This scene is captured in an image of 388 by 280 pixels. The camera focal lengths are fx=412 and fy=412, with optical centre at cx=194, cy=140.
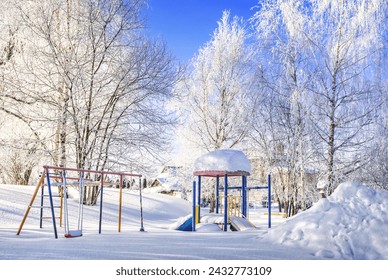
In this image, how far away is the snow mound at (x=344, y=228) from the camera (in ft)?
15.8

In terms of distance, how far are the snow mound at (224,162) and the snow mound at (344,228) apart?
455cm

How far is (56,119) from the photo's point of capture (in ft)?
40.7

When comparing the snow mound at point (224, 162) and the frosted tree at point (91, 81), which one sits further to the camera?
the frosted tree at point (91, 81)

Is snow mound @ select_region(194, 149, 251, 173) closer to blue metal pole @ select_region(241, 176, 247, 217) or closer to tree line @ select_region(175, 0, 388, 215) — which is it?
blue metal pole @ select_region(241, 176, 247, 217)

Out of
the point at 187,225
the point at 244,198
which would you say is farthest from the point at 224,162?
the point at 187,225

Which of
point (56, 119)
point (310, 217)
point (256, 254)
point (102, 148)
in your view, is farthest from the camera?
point (102, 148)

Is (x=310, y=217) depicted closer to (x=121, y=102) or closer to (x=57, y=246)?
(x=57, y=246)

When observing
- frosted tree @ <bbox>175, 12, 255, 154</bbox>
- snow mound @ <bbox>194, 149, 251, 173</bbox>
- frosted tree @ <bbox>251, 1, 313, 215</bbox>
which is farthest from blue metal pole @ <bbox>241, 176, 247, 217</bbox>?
frosted tree @ <bbox>175, 12, 255, 154</bbox>

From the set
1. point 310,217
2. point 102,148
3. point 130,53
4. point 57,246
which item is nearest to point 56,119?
point 102,148

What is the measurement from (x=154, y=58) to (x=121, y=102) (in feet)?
6.19

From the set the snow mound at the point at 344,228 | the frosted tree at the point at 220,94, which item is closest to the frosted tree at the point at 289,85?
the frosted tree at the point at 220,94

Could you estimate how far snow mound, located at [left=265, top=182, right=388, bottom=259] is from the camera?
482cm

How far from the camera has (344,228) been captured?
513 cm

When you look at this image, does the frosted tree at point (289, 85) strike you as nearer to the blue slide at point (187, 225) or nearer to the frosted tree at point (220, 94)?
the frosted tree at point (220, 94)
